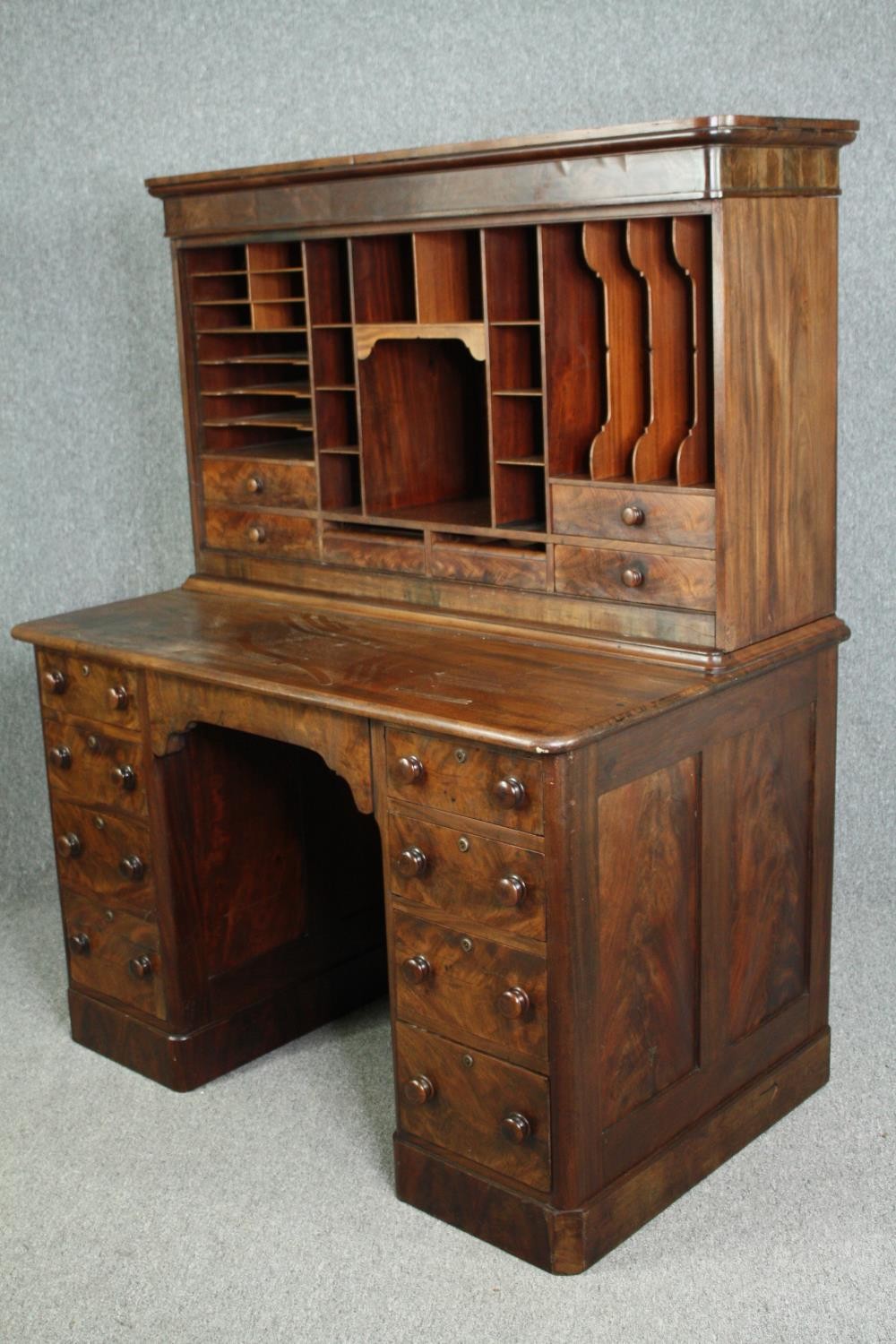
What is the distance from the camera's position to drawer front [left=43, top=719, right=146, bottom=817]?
265cm

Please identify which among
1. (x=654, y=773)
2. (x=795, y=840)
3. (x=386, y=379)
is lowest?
(x=795, y=840)

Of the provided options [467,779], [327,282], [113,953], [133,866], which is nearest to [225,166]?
[327,282]

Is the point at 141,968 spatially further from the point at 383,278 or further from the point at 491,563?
the point at 383,278

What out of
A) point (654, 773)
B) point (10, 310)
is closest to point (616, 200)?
point (654, 773)

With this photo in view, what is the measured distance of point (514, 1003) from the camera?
82.7 inches

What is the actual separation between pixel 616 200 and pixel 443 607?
727mm

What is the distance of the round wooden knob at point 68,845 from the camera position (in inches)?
111

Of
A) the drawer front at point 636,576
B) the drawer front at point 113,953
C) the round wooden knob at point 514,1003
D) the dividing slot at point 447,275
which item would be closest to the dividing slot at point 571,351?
the drawer front at point 636,576

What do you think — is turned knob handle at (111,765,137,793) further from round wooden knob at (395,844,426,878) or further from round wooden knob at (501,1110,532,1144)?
round wooden knob at (501,1110,532,1144)

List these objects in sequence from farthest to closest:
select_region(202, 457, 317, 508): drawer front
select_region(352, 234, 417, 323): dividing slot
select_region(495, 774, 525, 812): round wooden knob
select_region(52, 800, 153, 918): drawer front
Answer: select_region(202, 457, 317, 508): drawer front → select_region(52, 800, 153, 918): drawer front → select_region(352, 234, 417, 323): dividing slot → select_region(495, 774, 525, 812): round wooden knob

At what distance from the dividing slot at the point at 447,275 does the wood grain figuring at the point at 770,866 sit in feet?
2.80

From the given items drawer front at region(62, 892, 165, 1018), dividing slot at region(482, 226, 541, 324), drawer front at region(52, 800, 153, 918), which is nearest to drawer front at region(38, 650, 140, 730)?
drawer front at region(52, 800, 153, 918)

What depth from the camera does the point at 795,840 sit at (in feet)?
8.13

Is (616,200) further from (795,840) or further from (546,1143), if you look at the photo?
(546,1143)
